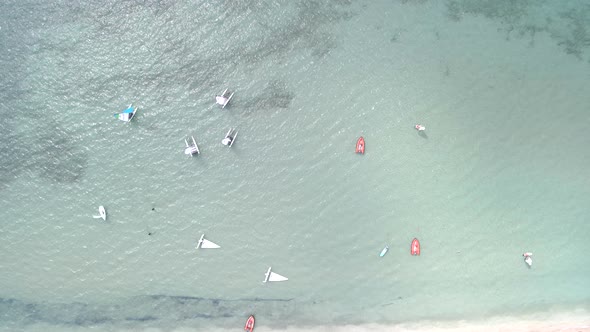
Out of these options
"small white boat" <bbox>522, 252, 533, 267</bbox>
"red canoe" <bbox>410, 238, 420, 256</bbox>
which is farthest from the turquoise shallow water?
"red canoe" <bbox>410, 238, 420, 256</bbox>

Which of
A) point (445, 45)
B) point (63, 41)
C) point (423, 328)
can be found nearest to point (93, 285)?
point (63, 41)

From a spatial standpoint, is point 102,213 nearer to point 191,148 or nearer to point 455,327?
point 191,148

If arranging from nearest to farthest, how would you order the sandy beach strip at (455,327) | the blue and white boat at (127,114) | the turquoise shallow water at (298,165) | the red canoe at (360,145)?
1. the sandy beach strip at (455,327)
2. the turquoise shallow water at (298,165)
3. the red canoe at (360,145)
4. the blue and white boat at (127,114)

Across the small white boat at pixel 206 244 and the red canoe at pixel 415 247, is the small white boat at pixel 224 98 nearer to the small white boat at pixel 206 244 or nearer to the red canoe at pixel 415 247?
the small white boat at pixel 206 244

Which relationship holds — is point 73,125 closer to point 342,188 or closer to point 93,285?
point 93,285

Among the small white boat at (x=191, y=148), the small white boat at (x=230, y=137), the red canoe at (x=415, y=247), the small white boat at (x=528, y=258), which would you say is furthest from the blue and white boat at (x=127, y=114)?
the small white boat at (x=528, y=258)
